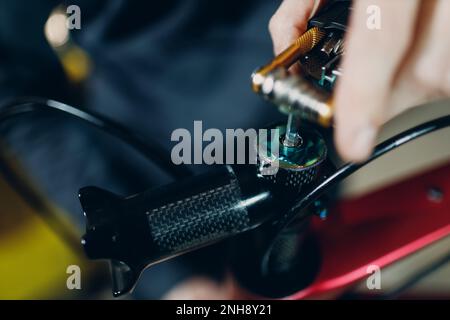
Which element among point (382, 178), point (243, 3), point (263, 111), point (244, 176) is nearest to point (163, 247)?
point (244, 176)

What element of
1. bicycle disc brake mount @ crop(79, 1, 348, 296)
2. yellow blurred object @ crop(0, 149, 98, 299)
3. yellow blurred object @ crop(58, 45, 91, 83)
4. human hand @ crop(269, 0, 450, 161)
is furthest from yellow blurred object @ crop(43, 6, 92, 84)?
human hand @ crop(269, 0, 450, 161)

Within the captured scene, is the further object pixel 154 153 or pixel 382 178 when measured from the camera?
pixel 382 178

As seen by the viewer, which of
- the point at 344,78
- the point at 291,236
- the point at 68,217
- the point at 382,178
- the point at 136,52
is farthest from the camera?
the point at 382,178

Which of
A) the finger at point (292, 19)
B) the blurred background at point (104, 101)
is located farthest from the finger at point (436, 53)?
the blurred background at point (104, 101)

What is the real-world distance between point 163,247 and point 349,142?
176 millimetres

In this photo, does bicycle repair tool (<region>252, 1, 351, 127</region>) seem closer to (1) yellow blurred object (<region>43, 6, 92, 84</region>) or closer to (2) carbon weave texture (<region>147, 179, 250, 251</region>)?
(2) carbon weave texture (<region>147, 179, 250, 251</region>)

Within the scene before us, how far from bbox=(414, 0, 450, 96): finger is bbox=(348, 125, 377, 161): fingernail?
11 centimetres

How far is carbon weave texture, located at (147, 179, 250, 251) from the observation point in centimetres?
33

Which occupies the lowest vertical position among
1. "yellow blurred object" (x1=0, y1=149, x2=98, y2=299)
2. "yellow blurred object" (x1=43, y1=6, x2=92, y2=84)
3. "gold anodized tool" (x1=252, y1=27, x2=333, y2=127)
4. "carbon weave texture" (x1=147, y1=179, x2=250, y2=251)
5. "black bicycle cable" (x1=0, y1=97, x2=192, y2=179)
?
"yellow blurred object" (x1=0, y1=149, x2=98, y2=299)

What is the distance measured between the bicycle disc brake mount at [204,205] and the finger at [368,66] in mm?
58

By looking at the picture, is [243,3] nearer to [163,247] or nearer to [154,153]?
[154,153]

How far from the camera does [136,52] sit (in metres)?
0.63

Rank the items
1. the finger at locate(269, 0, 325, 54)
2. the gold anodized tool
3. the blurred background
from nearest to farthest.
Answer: the gold anodized tool < the finger at locate(269, 0, 325, 54) < the blurred background

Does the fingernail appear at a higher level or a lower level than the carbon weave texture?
higher
